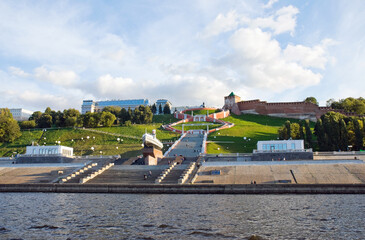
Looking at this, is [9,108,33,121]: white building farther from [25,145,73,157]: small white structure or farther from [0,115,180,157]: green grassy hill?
[25,145,73,157]: small white structure

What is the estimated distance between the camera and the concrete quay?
30.7 meters

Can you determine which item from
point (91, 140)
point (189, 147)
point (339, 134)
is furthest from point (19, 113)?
point (339, 134)

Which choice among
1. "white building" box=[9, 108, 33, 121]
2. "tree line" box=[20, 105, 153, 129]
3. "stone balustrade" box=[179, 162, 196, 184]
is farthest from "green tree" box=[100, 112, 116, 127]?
"white building" box=[9, 108, 33, 121]

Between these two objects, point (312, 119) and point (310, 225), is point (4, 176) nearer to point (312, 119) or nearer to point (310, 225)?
point (310, 225)

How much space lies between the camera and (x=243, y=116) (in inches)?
4515

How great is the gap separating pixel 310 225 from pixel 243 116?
100162 mm

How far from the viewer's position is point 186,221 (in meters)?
17.0

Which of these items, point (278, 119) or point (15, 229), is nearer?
point (15, 229)

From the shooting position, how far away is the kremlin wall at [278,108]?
106688 millimetres

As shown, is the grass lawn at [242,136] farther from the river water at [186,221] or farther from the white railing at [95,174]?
the river water at [186,221]

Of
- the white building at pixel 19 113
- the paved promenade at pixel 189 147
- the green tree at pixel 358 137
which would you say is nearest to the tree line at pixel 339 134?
the green tree at pixel 358 137

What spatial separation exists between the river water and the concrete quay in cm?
728

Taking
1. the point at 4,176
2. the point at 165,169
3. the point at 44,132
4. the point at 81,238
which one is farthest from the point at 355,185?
the point at 44,132

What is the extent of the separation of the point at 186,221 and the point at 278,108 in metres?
102
